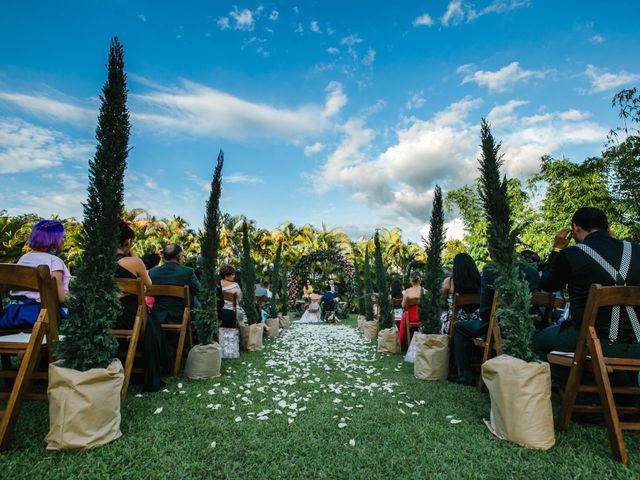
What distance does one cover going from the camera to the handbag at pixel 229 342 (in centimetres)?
583

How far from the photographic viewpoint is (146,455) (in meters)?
2.23

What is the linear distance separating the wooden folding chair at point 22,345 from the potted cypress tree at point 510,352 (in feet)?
10.3

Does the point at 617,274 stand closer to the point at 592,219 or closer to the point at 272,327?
the point at 592,219

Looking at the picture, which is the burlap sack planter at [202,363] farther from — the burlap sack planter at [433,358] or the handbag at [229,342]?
the burlap sack planter at [433,358]

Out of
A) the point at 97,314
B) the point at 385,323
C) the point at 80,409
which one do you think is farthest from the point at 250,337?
the point at 80,409

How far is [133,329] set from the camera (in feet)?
11.3

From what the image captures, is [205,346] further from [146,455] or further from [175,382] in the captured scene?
[146,455]

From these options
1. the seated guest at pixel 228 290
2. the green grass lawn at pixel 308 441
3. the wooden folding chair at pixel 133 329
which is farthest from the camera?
the seated guest at pixel 228 290

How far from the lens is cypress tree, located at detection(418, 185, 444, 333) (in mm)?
4586

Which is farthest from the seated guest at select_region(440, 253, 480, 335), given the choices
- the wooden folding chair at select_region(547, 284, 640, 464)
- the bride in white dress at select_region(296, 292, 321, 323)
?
the bride in white dress at select_region(296, 292, 321, 323)

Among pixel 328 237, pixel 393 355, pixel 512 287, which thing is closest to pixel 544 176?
pixel 328 237

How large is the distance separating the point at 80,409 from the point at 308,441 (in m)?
1.48

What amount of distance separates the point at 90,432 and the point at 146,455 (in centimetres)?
39

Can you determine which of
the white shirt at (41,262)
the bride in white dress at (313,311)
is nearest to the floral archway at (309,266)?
the bride in white dress at (313,311)
